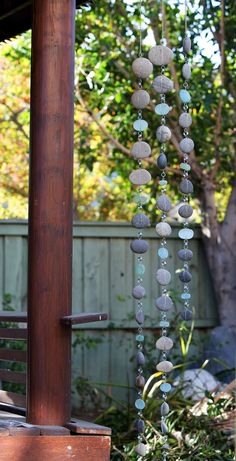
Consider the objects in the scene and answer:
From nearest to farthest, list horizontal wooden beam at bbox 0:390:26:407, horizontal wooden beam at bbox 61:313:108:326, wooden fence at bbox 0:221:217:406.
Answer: horizontal wooden beam at bbox 61:313:108:326 → horizontal wooden beam at bbox 0:390:26:407 → wooden fence at bbox 0:221:217:406

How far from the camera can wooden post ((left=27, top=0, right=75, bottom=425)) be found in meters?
2.90

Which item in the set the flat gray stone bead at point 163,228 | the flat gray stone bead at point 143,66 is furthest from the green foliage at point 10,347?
the flat gray stone bead at point 143,66

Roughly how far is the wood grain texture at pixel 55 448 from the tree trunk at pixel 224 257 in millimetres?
3530

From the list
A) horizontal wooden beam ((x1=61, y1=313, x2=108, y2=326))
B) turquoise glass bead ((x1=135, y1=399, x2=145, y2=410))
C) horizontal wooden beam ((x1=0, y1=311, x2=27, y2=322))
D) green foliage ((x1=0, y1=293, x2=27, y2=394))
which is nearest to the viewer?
horizontal wooden beam ((x1=61, y1=313, x2=108, y2=326))

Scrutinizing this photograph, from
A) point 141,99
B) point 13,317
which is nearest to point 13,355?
point 13,317

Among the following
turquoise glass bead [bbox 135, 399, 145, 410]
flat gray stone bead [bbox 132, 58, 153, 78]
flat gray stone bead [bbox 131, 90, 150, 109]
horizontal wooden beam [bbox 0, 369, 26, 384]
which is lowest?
turquoise glass bead [bbox 135, 399, 145, 410]

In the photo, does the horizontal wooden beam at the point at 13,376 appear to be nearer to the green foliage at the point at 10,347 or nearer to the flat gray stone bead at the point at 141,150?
the flat gray stone bead at the point at 141,150

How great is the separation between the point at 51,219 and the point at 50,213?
2cm

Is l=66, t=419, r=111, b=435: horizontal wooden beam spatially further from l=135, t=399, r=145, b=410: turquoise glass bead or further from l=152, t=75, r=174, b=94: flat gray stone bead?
l=152, t=75, r=174, b=94: flat gray stone bead

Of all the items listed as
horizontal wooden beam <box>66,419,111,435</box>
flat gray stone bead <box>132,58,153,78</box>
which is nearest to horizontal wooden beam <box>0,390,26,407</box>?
horizontal wooden beam <box>66,419,111,435</box>

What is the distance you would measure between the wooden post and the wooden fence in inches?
118

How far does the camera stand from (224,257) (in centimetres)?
624

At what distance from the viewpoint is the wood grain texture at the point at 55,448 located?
2.72 meters

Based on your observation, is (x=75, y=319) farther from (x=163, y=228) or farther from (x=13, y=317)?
(x=13, y=317)
